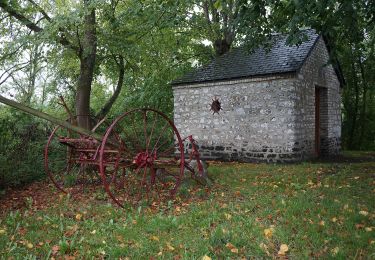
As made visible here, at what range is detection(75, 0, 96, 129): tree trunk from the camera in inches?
419

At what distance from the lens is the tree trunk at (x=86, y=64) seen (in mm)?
10633

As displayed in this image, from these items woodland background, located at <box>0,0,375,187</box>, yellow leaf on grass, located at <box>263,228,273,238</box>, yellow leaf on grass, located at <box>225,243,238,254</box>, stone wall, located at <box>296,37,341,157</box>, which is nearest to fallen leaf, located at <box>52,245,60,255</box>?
yellow leaf on grass, located at <box>225,243,238,254</box>

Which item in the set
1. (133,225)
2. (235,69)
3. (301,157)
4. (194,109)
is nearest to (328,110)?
(301,157)

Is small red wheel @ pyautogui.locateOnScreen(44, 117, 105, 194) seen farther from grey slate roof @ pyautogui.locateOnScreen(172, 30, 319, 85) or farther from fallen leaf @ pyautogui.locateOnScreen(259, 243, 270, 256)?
grey slate roof @ pyautogui.locateOnScreen(172, 30, 319, 85)

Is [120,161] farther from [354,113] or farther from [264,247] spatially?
[354,113]

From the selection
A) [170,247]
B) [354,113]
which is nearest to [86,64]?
[170,247]

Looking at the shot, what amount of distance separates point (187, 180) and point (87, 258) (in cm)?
441

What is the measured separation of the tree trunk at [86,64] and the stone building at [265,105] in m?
4.35

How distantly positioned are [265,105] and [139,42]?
523 cm

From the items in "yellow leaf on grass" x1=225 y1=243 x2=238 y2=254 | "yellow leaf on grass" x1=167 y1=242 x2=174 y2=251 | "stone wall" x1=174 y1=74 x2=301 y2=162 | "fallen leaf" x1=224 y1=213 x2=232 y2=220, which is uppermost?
"stone wall" x1=174 y1=74 x2=301 y2=162

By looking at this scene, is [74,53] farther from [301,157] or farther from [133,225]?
[301,157]

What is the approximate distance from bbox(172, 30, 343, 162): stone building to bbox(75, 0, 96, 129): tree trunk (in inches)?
171

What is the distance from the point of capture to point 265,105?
41.8ft

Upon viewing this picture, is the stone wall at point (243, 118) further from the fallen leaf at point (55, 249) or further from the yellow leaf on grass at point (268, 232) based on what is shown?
the fallen leaf at point (55, 249)
